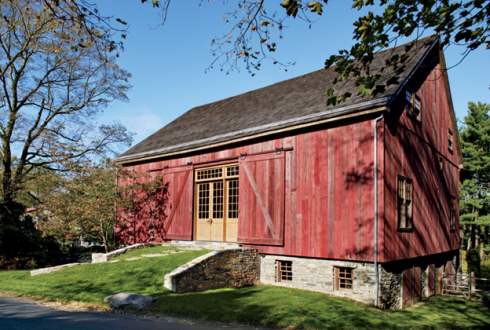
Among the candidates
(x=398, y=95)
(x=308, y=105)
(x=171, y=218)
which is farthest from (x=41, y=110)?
(x=398, y=95)

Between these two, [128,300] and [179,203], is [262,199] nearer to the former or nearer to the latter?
[179,203]

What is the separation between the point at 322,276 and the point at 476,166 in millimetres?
32221

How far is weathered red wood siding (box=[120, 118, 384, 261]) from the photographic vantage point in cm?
1296

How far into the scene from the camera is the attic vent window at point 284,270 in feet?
48.3

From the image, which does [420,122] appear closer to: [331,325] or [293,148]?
[293,148]

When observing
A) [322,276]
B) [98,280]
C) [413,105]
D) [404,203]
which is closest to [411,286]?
[404,203]

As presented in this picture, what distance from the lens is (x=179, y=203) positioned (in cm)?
1877

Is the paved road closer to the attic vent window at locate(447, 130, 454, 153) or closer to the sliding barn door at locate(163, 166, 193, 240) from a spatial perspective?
the sliding barn door at locate(163, 166, 193, 240)

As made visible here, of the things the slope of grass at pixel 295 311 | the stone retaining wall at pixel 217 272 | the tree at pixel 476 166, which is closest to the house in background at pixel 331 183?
the stone retaining wall at pixel 217 272

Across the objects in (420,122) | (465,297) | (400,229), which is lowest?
(465,297)

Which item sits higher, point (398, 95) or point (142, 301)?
point (398, 95)

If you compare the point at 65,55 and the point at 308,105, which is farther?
the point at 65,55

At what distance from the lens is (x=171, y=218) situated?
62.8 feet

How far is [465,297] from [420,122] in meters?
7.39
